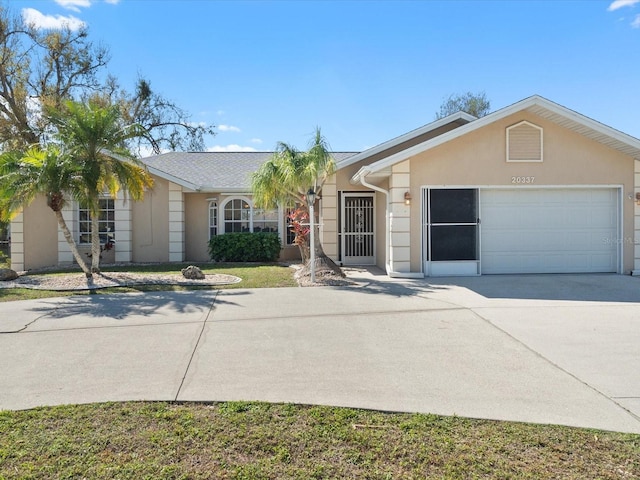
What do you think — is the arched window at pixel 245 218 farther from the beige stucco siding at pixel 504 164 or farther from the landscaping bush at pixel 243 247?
the beige stucco siding at pixel 504 164

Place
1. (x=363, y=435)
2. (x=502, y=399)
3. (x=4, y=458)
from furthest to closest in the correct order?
(x=502, y=399) < (x=363, y=435) < (x=4, y=458)

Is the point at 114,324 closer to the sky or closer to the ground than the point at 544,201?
closer to the ground

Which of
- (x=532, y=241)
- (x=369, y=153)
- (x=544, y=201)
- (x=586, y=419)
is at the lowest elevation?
(x=586, y=419)

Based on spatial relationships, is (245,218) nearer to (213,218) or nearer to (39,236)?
(213,218)

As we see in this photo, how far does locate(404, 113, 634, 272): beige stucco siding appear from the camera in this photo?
12.1 meters

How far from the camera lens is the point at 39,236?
52.6 ft

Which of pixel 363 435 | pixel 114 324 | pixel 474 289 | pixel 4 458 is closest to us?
pixel 4 458

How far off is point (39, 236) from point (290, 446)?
16.0 metres

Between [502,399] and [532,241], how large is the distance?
9.43 metres

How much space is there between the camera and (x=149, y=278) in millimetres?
11859

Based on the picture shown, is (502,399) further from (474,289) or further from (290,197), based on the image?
(290,197)

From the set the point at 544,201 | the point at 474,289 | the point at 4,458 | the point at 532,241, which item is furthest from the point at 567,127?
the point at 4,458

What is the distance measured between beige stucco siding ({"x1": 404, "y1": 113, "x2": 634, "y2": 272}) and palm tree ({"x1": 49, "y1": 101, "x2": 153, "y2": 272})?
740 cm

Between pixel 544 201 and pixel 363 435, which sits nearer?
pixel 363 435
